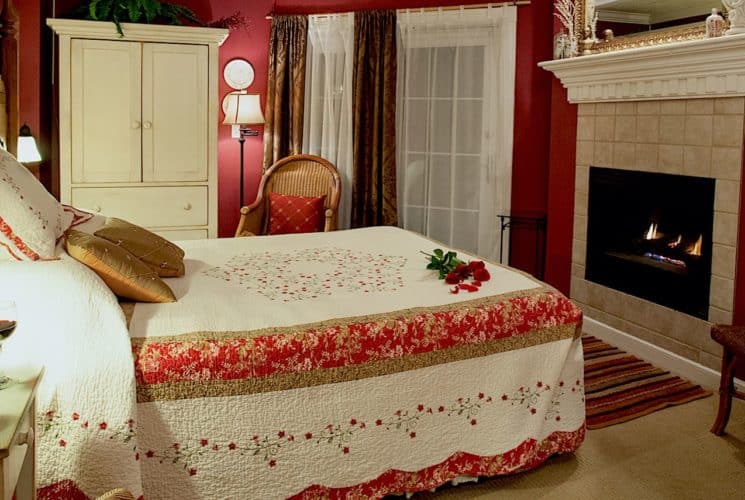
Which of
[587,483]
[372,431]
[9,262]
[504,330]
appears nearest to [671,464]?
[587,483]

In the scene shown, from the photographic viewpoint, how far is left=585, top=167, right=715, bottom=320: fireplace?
387 centimetres

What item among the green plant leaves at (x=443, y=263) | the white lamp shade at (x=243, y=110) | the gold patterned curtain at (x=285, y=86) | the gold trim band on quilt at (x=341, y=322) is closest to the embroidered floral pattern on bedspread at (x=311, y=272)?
the green plant leaves at (x=443, y=263)

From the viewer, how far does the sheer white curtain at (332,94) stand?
18.3 ft

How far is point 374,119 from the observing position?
18.1ft

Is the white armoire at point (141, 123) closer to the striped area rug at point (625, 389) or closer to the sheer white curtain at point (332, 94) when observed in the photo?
the sheer white curtain at point (332, 94)

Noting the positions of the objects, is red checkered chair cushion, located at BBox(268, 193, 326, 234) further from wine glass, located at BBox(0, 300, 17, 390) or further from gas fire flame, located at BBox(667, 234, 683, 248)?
wine glass, located at BBox(0, 300, 17, 390)

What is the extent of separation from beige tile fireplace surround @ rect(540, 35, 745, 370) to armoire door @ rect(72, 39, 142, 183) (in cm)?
262

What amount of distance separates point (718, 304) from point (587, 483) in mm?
1477

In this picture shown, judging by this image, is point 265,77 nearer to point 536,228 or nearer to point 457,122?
point 457,122

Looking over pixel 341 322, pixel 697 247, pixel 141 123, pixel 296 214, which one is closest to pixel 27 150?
pixel 141 123

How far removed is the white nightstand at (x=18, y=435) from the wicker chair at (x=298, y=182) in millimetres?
3751

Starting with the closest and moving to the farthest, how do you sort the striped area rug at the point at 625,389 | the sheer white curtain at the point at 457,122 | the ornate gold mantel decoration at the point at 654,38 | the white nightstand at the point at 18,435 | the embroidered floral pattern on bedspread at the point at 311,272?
the white nightstand at the point at 18,435
the embroidered floral pattern on bedspread at the point at 311,272
the striped area rug at the point at 625,389
the ornate gold mantel decoration at the point at 654,38
the sheer white curtain at the point at 457,122

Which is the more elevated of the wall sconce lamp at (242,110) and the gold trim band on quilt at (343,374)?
the wall sconce lamp at (242,110)

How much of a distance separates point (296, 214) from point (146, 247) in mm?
2539
